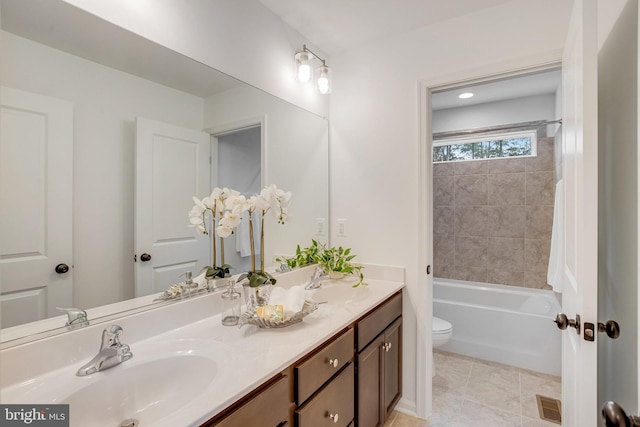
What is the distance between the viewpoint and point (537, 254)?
3055mm

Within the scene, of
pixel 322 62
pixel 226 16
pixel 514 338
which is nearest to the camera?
pixel 226 16

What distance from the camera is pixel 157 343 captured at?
1055 mm

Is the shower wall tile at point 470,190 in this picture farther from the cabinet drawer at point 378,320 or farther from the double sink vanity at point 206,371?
the double sink vanity at point 206,371

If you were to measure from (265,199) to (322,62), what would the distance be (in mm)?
1232

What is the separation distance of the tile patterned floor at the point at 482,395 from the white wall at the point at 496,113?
7.05 feet

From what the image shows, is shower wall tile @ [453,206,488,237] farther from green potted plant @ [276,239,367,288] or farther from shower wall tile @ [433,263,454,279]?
green potted plant @ [276,239,367,288]

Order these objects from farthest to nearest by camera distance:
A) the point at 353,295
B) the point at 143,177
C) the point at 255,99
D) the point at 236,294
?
the point at 353,295
the point at 255,99
the point at 236,294
the point at 143,177

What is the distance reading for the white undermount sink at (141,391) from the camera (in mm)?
782

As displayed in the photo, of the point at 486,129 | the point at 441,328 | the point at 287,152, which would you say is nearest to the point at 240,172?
the point at 287,152

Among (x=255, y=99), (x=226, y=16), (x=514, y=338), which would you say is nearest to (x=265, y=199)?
(x=255, y=99)

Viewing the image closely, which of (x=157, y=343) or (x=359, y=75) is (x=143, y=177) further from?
(x=359, y=75)

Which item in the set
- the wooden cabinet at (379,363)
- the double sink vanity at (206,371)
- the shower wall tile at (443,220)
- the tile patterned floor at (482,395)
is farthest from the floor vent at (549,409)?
the shower wall tile at (443,220)

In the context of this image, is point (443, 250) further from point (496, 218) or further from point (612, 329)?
point (612, 329)

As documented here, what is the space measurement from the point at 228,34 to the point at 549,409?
2891 millimetres
